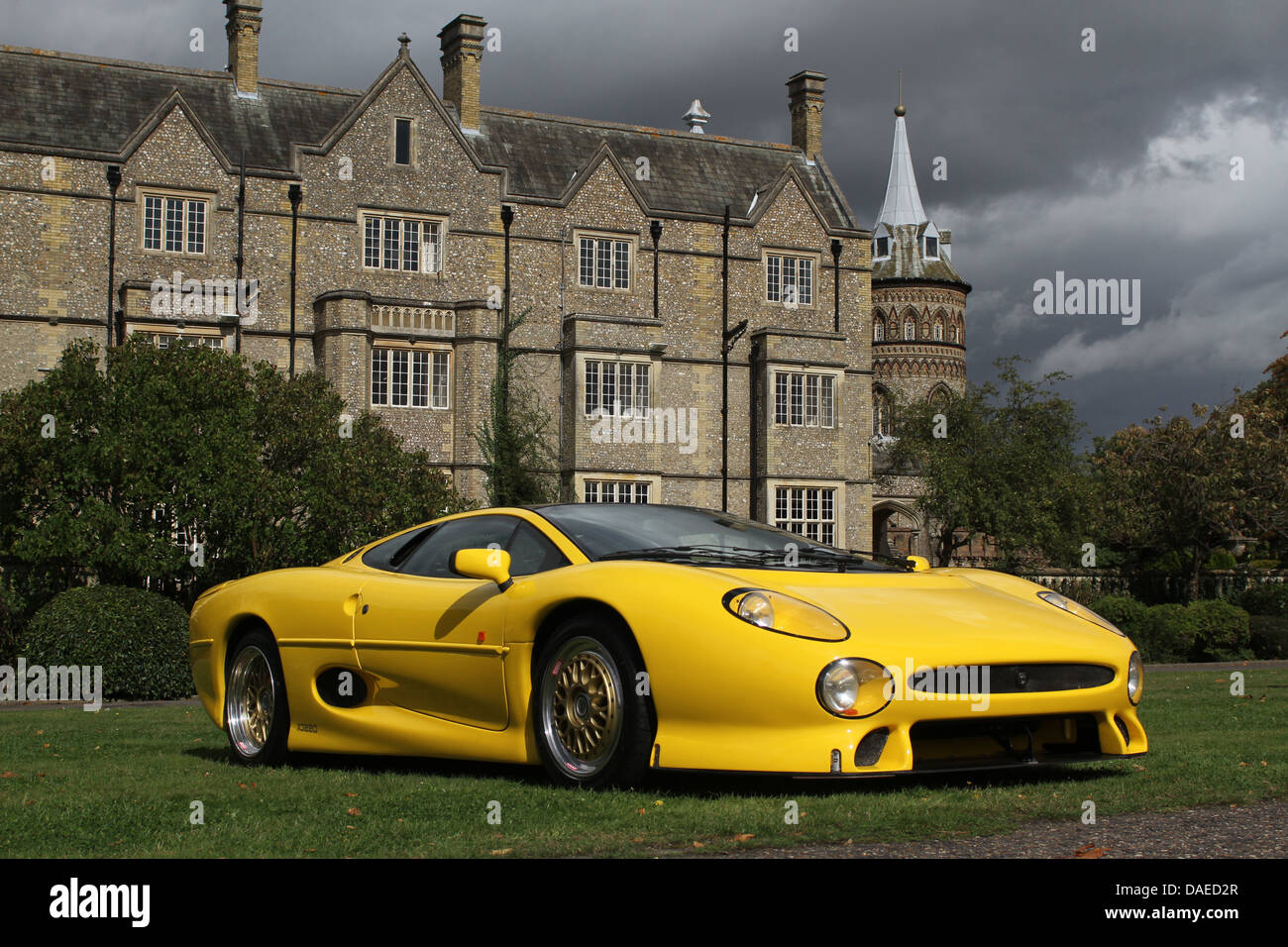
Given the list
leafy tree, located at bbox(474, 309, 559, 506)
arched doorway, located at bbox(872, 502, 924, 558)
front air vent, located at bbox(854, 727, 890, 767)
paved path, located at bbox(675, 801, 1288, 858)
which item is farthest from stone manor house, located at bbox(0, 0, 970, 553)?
paved path, located at bbox(675, 801, 1288, 858)

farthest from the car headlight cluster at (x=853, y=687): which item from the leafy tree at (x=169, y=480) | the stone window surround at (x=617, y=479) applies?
the stone window surround at (x=617, y=479)

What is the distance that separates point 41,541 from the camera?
76.1 ft

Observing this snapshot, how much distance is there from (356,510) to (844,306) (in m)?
20.7

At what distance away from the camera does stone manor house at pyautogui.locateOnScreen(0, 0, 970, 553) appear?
3441 centimetres

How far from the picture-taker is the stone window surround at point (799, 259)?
41.5 metres

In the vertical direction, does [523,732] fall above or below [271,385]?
below

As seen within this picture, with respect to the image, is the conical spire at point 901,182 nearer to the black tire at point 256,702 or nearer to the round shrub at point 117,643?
the round shrub at point 117,643

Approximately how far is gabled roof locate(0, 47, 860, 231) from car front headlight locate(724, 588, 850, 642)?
32.1 metres

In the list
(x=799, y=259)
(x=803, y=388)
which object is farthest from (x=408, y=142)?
(x=803, y=388)

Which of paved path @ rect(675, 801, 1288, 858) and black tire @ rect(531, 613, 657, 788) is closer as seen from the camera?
paved path @ rect(675, 801, 1288, 858)

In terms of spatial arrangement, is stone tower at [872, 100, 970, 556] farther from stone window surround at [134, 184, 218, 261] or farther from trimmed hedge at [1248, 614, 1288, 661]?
stone window surround at [134, 184, 218, 261]

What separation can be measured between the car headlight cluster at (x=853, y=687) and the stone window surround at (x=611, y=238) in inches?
1330
